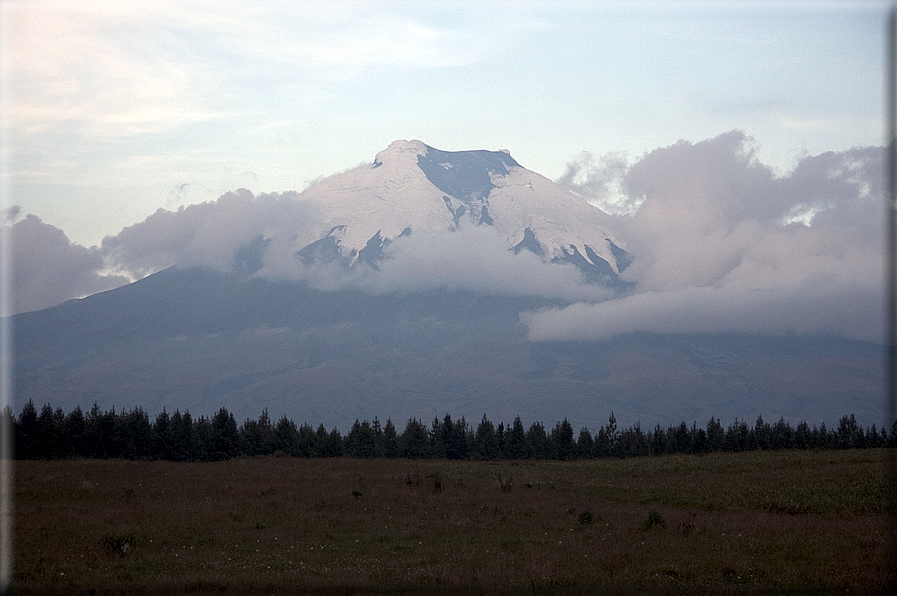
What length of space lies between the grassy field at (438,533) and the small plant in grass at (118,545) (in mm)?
53

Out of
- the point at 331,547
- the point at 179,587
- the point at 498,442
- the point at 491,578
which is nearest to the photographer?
the point at 179,587

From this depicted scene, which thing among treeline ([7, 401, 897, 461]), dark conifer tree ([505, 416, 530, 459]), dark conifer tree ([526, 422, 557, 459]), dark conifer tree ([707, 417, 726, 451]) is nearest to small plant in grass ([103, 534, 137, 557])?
treeline ([7, 401, 897, 461])

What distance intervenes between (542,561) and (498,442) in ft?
304

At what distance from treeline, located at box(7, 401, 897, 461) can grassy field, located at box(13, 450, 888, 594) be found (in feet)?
109

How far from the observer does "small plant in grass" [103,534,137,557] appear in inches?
786

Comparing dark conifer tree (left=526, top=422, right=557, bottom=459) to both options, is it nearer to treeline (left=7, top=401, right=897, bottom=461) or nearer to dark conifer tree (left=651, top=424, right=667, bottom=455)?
treeline (left=7, top=401, right=897, bottom=461)

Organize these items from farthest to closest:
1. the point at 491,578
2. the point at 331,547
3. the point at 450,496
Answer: the point at 450,496, the point at 331,547, the point at 491,578

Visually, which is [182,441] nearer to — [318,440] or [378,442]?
[318,440]

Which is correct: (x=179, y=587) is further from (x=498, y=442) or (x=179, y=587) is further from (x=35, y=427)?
(x=498, y=442)

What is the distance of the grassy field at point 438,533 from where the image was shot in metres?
17.4

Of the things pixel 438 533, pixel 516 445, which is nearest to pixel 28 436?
pixel 438 533

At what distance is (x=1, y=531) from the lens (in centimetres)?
2069

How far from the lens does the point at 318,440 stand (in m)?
96.1

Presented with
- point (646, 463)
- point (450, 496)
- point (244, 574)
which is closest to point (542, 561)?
point (244, 574)
